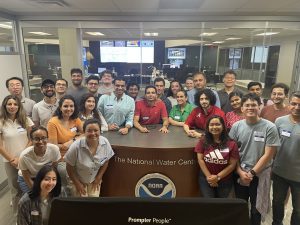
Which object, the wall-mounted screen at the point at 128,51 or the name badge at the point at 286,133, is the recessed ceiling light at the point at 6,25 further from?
the name badge at the point at 286,133

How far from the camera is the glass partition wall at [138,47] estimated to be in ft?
15.2

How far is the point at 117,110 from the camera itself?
2.70 m

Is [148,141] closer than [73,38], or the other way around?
[148,141]

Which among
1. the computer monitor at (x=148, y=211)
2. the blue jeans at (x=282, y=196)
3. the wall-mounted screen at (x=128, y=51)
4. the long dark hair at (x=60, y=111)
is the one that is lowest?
the blue jeans at (x=282, y=196)

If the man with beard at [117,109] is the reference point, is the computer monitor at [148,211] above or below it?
above

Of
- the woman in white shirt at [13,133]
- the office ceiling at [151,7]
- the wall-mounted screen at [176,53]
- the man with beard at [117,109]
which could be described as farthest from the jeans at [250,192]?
the wall-mounted screen at [176,53]

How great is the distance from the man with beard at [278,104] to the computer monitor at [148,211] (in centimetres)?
223

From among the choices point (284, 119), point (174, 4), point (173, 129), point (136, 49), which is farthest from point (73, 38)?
point (284, 119)

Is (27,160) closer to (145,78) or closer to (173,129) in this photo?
(173,129)

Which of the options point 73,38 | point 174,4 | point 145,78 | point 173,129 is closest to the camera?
point 173,129

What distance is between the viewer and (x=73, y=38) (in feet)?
15.8

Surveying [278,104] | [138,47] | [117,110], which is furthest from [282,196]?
[138,47]

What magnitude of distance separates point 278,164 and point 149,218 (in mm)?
1871

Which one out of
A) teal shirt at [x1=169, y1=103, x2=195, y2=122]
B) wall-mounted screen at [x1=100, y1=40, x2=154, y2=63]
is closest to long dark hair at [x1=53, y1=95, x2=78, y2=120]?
teal shirt at [x1=169, y1=103, x2=195, y2=122]
